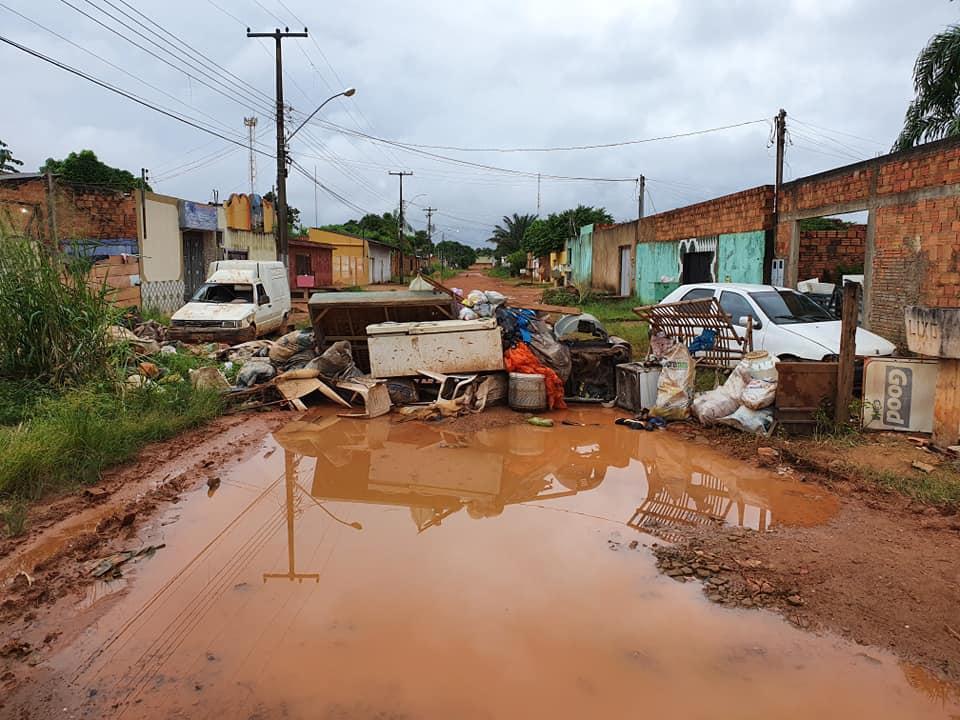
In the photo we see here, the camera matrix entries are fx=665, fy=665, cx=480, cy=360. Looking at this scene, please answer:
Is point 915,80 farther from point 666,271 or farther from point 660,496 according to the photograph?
point 660,496

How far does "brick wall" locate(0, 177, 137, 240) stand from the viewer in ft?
54.5

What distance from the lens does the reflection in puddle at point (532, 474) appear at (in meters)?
5.34

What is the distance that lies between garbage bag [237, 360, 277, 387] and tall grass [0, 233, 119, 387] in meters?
1.95

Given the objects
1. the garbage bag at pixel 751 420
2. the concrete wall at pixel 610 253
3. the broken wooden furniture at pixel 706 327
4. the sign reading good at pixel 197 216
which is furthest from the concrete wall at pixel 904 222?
the sign reading good at pixel 197 216

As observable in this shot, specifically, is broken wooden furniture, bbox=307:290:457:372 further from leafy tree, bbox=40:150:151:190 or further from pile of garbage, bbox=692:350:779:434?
leafy tree, bbox=40:150:151:190

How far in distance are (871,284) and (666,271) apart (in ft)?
29.7

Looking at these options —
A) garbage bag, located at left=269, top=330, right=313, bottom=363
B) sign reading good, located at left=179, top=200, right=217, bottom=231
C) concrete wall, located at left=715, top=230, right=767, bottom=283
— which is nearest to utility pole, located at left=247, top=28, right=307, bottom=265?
sign reading good, located at left=179, top=200, right=217, bottom=231

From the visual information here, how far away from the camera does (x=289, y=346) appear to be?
10.8m

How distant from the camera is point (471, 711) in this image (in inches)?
113

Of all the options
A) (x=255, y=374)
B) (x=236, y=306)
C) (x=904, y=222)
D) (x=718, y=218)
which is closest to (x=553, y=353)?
(x=255, y=374)

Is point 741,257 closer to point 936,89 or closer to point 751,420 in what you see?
point 936,89

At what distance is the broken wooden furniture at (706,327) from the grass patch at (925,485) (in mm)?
3179

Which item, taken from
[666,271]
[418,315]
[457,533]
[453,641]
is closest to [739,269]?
[666,271]

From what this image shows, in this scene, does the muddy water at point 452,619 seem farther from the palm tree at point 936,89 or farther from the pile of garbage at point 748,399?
the palm tree at point 936,89
